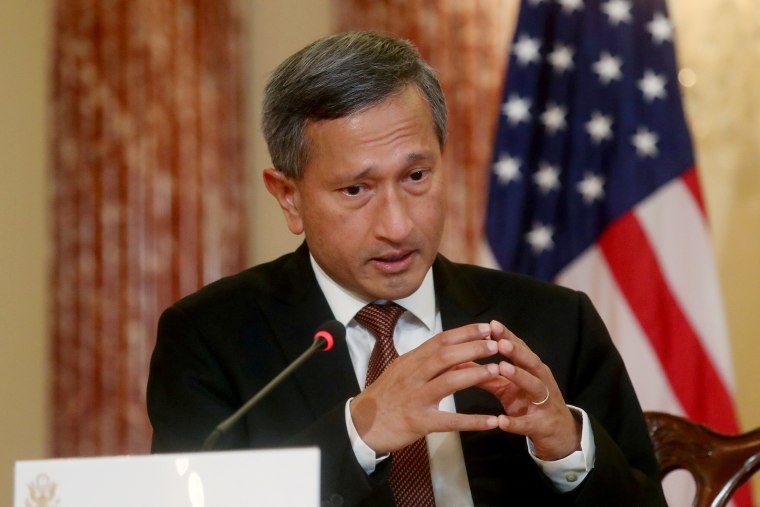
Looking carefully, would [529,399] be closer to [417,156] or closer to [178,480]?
[417,156]

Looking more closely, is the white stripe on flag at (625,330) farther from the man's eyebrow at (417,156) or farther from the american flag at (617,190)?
the man's eyebrow at (417,156)

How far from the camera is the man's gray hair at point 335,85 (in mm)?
2205

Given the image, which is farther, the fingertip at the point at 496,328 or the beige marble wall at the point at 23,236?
the beige marble wall at the point at 23,236

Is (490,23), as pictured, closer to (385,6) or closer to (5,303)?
(385,6)

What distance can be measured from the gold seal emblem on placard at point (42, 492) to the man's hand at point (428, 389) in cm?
59

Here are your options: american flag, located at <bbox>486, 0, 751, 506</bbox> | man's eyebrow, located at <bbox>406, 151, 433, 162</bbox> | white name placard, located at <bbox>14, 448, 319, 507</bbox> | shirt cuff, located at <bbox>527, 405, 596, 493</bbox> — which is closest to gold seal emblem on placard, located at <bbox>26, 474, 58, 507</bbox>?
white name placard, located at <bbox>14, 448, 319, 507</bbox>

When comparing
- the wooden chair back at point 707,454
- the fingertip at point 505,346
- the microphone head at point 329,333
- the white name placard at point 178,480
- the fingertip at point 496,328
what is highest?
the microphone head at point 329,333


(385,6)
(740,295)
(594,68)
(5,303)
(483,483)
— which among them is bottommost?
(483,483)

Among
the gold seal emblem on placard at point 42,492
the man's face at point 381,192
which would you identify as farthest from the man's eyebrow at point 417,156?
the gold seal emblem on placard at point 42,492

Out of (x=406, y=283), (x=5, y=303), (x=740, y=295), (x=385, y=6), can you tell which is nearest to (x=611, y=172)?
(x=740, y=295)

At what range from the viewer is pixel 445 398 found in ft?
7.50

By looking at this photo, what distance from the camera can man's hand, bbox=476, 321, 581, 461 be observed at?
1891 mm

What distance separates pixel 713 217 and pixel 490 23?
1.05 m

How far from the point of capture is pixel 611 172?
3.92 metres
